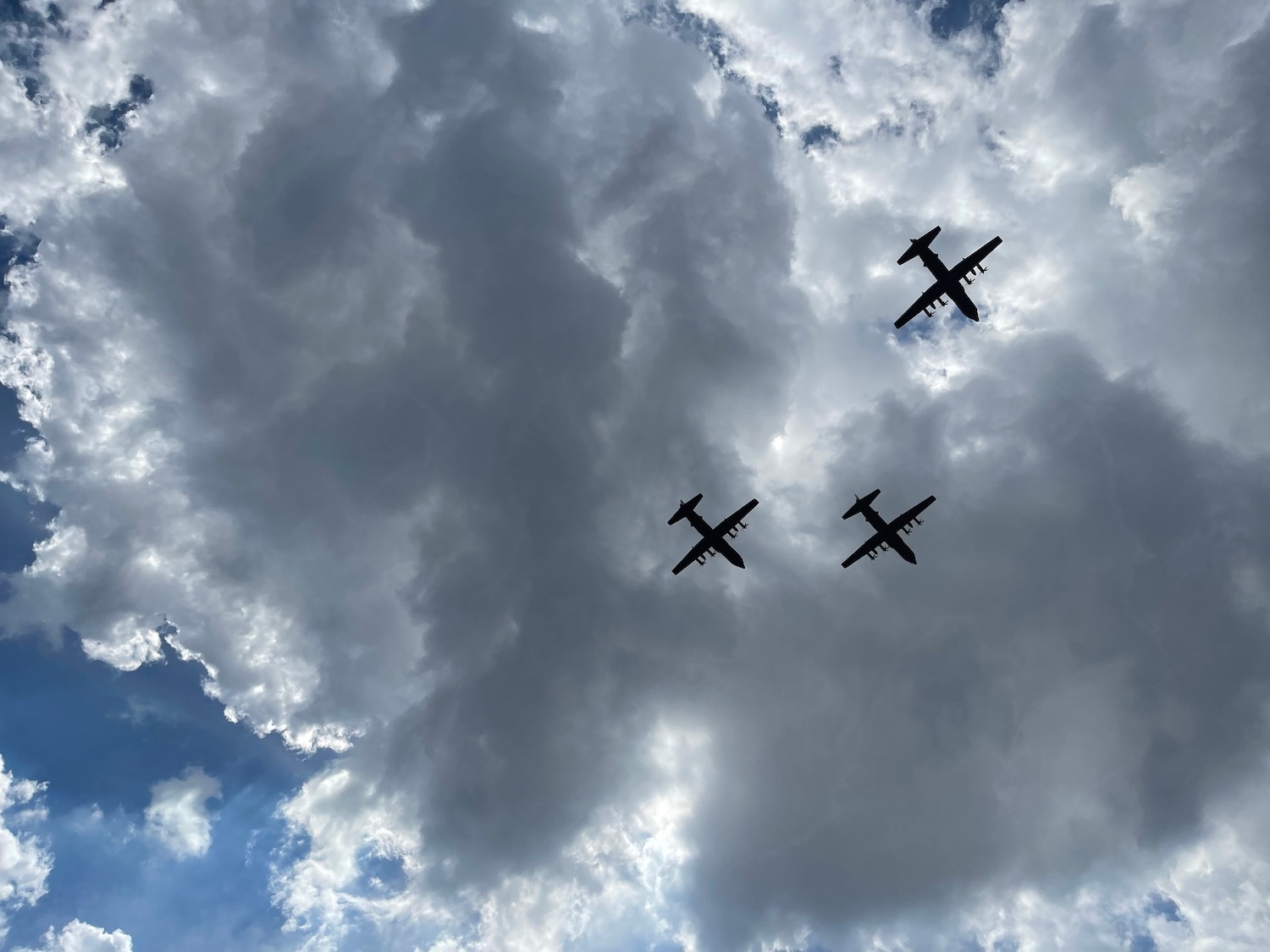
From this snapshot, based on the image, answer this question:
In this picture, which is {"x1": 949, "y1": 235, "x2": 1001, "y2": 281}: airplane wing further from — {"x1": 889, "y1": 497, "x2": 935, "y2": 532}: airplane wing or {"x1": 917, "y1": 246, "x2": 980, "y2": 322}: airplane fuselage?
{"x1": 889, "y1": 497, "x2": 935, "y2": 532}: airplane wing

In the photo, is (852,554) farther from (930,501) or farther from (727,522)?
(727,522)

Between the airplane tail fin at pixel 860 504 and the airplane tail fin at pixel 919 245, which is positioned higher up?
the airplane tail fin at pixel 919 245

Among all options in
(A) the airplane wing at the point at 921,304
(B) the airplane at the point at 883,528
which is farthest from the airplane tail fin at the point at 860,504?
(A) the airplane wing at the point at 921,304

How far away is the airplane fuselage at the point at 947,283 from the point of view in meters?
97.2

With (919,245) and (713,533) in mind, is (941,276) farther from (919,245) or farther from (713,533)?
(713,533)

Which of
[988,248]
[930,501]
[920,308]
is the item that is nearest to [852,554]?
[930,501]

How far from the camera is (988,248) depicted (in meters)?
94.4

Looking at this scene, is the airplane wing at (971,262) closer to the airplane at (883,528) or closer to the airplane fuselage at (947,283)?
Result: the airplane fuselage at (947,283)

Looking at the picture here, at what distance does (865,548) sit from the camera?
347 ft

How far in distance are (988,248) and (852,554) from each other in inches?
1884

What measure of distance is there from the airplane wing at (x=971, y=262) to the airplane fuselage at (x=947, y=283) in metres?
0.59

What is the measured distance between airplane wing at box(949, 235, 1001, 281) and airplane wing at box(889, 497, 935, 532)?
32.4 meters

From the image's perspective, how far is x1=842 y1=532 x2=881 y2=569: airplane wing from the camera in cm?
10494

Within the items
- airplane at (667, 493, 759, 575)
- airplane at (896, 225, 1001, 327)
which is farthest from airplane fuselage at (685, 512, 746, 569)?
airplane at (896, 225, 1001, 327)
